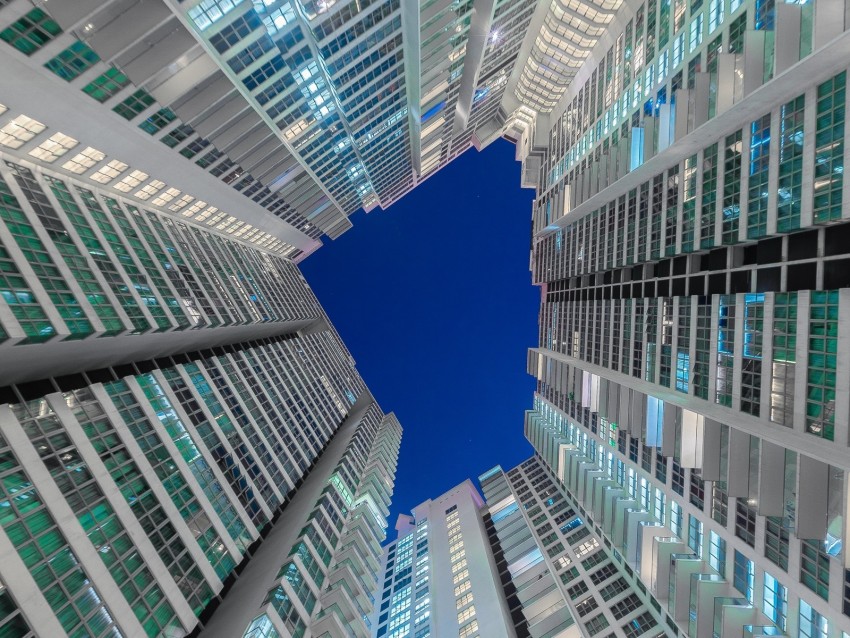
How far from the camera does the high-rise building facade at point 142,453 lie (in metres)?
31.1

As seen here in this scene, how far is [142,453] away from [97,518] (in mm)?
8231

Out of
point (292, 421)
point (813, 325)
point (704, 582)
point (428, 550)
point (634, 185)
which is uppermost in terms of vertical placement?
point (634, 185)

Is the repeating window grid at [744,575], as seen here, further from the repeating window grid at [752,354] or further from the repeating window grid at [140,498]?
the repeating window grid at [140,498]

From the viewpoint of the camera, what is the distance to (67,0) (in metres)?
34.4

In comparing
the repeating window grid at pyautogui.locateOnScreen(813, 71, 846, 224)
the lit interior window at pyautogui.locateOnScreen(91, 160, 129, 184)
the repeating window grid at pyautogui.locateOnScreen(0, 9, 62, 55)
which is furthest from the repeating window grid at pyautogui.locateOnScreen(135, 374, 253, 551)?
the repeating window grid at pyautogui.locateOnScreen(813, 71, 846, 224)

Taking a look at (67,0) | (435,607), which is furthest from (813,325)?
(435,607)

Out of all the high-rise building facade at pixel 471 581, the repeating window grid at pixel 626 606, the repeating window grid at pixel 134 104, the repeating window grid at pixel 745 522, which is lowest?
the high-rise building facade at pixel 471 581

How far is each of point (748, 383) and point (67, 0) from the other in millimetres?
62616

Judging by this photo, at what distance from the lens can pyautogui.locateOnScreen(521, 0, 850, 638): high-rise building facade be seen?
31188mm

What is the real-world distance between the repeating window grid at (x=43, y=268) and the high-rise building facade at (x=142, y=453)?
0.50 feet

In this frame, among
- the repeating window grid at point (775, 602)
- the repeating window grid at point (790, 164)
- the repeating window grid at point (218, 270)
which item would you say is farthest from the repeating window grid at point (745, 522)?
the repeating window grid at point (218, 270)

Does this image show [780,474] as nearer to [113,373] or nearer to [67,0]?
[113,373]

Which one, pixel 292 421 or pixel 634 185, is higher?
pixel 634 185

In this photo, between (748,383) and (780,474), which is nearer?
(780,474)
